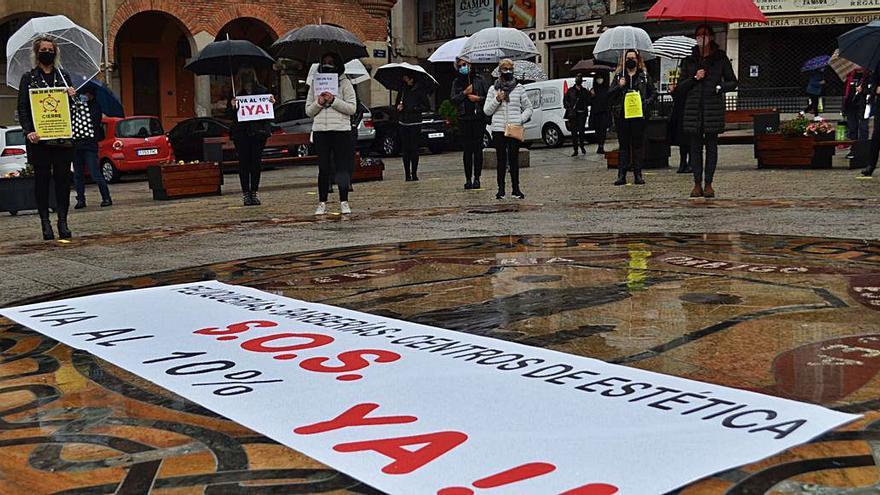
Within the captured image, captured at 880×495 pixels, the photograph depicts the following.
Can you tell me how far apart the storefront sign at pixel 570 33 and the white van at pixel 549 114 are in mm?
8689

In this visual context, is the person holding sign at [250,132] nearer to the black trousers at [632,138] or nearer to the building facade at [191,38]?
the black trousers at [632,138]

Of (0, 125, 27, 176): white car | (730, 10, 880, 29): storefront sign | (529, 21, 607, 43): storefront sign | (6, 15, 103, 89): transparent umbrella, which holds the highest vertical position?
(529, 21, 607, 43): storefront sign

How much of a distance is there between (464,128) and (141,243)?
6.40 metres

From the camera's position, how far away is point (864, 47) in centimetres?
1448

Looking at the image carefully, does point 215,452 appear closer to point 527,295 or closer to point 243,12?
point 527,295

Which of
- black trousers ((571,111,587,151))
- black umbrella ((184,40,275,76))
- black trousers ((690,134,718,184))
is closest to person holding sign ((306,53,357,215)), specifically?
black trousers ((690,134,718,184))

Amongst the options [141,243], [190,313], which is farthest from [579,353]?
[141,243]

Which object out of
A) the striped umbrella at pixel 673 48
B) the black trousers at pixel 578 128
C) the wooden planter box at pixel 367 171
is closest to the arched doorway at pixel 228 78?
the black trousers at pixel 578 128

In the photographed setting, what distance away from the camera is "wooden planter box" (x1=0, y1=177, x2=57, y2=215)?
1307 centimetres

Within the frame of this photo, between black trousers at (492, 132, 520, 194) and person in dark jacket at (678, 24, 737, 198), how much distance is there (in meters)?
2.12

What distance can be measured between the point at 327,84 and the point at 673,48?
1316cm

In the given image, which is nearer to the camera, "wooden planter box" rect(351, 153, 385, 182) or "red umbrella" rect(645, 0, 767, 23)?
"red umbrella" rect(645, 0, 767, 23)

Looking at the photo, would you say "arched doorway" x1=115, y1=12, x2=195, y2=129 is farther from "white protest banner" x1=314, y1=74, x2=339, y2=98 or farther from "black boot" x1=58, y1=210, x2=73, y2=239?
"black boot" x1=58, y1=210, x2=73, y2=239

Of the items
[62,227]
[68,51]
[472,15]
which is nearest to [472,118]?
[68,51]
